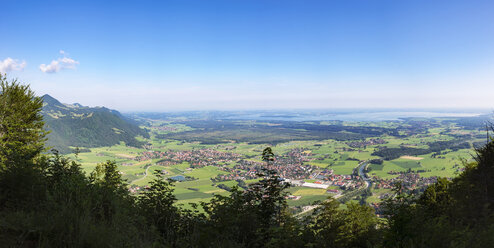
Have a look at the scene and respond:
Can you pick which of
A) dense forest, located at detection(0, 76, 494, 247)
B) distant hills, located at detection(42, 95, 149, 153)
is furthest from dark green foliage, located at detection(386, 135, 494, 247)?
distant hills, located at detection(42, 95, 149, 153)

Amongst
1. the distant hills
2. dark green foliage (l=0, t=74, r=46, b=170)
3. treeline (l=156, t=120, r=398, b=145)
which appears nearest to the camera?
dark green foliage (l=0, t=74, r=46, b=170)

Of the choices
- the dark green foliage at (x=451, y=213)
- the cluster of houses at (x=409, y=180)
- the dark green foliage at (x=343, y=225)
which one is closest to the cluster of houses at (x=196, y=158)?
the cluster of houses at (x=409, y=180)

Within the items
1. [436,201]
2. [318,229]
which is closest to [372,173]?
[436,201]

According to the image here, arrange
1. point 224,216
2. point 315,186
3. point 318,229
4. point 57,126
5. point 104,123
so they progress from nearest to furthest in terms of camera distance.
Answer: point 224,216, point 318,229, point 315,186, point 57,126, point 104,123

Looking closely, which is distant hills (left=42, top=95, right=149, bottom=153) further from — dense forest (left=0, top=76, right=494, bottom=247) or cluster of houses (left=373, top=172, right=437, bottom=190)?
dense forest (left=0, top=76, right=494, bottom=247)

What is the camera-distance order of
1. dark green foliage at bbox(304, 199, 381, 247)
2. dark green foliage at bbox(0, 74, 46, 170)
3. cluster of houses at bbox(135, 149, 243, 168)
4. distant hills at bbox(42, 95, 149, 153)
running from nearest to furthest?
1. dark green foliage at bbox(304, 199, 381, 247)
2. dark green foliage at bbox(0, 74, 46, 170)
3. cluster of houses at bbox(135, 149, 243, 168)
4. distant hills at bbox(42, 95, 149, 153)

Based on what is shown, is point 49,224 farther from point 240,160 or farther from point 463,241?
point 240,160

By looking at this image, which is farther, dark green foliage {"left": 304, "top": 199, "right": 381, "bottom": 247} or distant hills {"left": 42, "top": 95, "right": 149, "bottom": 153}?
distant hills {"left": 42, "top": 95, "right": 149, "bottom": 153}

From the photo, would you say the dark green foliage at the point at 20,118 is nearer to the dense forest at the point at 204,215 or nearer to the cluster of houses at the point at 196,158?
the dense forest at the point at 204,215

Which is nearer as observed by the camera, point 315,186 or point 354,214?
point 354,214
